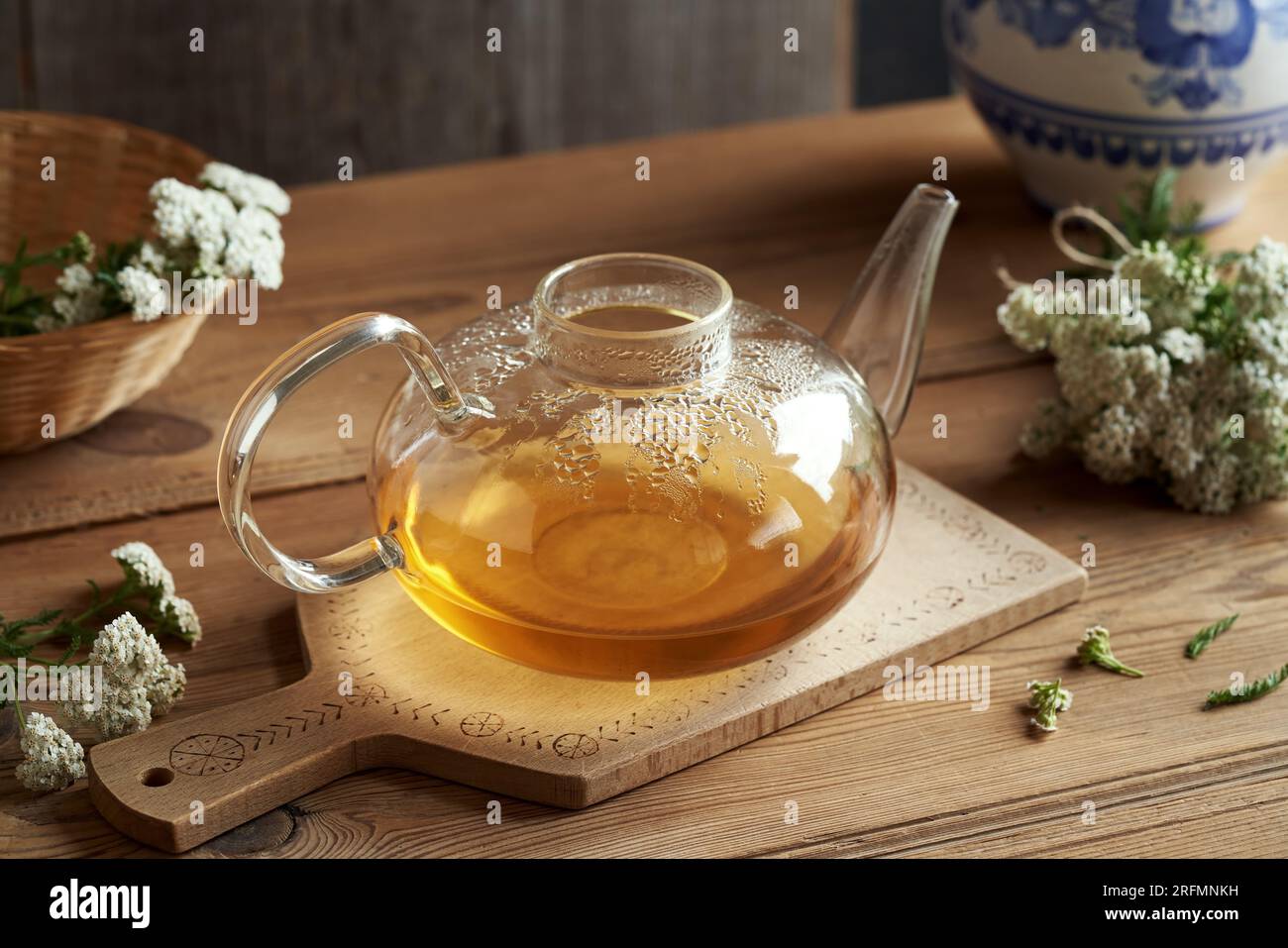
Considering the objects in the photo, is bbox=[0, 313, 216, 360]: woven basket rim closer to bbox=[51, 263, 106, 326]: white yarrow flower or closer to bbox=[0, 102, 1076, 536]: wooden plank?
bbox=[51, 263, 106, 326]: white yarrow flower

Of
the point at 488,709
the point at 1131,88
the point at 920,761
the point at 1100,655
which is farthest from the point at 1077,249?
the point at 488,709

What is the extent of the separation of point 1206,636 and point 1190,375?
0.77 ft

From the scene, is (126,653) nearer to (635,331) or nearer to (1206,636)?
(635,331)

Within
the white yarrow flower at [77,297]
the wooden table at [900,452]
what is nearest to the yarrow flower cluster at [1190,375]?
the wooden table at [900,452]

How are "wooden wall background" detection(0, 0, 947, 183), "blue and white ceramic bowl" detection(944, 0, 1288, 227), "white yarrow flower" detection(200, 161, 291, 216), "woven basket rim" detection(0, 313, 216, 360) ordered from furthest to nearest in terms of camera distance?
"wooden wall background" detection(0, 0, 947, 183)
"blue and white ceramic bowl" detection(944, 0, 1288, 227)
"white yarrow flower" detection(200, 161, 291, 216)
"woven basket rim" detection(0, 313, 216, 360)

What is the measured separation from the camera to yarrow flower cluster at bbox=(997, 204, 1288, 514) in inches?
42.5

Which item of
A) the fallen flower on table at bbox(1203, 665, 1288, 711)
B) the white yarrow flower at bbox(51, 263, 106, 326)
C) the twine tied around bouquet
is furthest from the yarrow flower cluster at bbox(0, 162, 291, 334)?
the fallen flower on table at bbox(1203, 665, 1288, 711)

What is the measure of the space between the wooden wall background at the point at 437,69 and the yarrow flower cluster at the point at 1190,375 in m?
1.62

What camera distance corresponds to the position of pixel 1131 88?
4.56 ft

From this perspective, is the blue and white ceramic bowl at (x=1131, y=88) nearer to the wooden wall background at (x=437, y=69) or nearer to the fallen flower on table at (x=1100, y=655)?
the fallen flower on table at (x=1100, y=655)

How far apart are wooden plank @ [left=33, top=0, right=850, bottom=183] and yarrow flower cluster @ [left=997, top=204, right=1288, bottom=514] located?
161 cm

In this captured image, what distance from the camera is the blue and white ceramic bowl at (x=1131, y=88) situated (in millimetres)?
1351

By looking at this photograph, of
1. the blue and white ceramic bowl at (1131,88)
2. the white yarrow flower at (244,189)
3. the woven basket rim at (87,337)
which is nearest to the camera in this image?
the woven basket rim at (87,337)

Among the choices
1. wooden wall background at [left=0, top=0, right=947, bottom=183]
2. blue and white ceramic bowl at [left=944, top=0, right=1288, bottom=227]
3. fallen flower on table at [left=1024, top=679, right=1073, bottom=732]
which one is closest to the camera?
fallen flower on table at [left=1024, top=679, right=1073, bottom=732]
